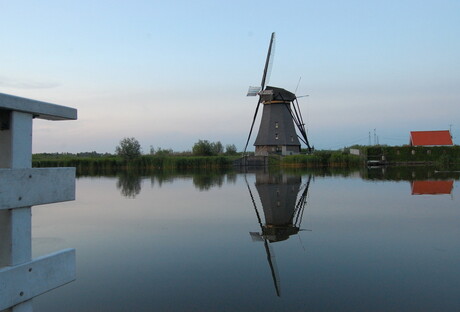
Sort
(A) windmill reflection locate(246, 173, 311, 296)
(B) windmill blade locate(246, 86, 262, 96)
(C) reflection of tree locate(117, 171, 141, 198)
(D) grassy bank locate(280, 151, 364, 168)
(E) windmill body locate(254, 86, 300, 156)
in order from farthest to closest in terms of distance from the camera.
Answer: (B) windmill blade locate(246, 86, 262, 96) < (E) windmill body locate(254, 86, 300, 156) < (D) grassy bank locate(280, 151, 364, 168) < (C) reflection of tree locate(117, 171, 141, 198) < (A) windmill reflection locate(246, 173, 311, 296)

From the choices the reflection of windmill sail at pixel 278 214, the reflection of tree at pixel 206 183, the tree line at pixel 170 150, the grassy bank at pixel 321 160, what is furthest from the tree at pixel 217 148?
the reflection of windmill sail at pixel 278 214

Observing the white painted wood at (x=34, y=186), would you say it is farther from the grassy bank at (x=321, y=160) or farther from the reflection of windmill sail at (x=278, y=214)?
the grassy bank at (x=321, y=160)

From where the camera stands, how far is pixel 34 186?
1.35 meters

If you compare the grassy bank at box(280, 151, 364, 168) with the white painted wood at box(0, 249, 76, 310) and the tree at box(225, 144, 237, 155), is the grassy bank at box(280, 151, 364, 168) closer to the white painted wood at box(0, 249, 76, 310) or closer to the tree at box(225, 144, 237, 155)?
the tree at box(225, 144, 237, 155)

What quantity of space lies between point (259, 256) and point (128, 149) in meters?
32.4

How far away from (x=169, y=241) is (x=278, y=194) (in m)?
6.35

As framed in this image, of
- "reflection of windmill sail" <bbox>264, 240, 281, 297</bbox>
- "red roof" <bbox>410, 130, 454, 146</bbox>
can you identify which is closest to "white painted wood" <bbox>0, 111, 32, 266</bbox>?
"reflection of windmill sail" <bbox>264, 240, 281, 297</bbox>

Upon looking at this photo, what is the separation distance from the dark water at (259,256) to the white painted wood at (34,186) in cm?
210

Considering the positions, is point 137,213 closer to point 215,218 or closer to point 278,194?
point 215,218

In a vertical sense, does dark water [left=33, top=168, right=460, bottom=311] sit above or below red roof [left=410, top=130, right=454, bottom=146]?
below

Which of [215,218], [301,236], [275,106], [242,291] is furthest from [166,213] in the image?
[275,106]

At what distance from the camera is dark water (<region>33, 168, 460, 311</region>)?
11.1 ft

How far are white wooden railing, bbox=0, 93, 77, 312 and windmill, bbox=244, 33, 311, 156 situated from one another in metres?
31.0

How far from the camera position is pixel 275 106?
107ft
